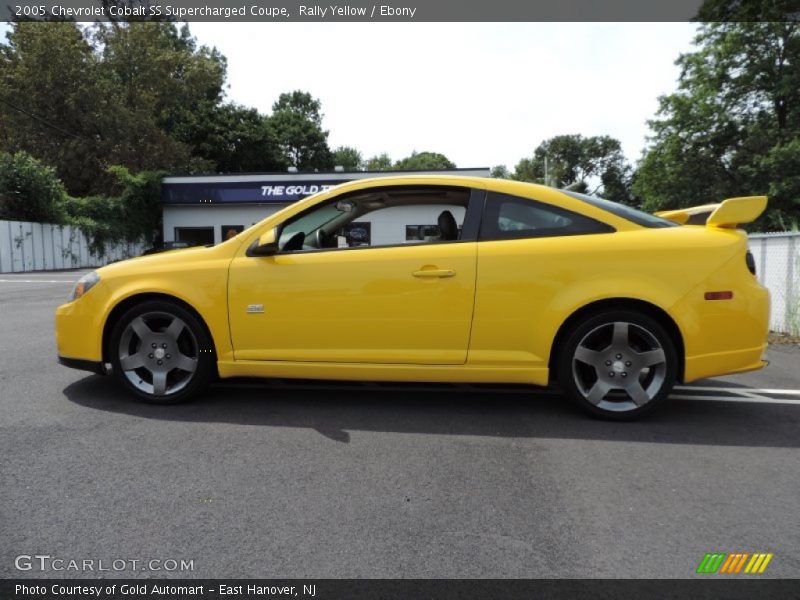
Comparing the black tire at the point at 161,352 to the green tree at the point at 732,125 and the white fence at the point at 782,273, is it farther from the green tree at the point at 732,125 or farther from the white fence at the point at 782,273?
the green tree at the point at 732,125

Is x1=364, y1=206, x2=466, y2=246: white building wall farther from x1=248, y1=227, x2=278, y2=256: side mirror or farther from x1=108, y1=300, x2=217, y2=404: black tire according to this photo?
x1=108, y1=300, x2=217, y2=404: black tire

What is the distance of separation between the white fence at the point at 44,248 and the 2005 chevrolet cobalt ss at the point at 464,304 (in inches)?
914

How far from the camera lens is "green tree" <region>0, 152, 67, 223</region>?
A: 23625 millimetres

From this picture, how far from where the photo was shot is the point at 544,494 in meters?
2.57

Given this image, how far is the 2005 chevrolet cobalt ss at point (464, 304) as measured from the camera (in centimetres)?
352

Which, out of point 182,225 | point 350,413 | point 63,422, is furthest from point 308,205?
point 182,225

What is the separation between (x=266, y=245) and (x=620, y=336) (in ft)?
8.07

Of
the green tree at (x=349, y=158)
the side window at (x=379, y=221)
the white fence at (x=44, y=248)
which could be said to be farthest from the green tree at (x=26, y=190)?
the green tree at (x=349, y=158)

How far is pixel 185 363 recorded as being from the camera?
3.88 meters

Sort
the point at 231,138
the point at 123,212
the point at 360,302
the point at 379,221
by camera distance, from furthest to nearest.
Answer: the point at 231,138 < the point at 123,212 < the point at 379,221 < the point at 360,302

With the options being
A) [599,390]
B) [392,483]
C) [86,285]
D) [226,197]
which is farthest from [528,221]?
[226,197]

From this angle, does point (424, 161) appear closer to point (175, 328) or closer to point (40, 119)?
point (40, 119)
